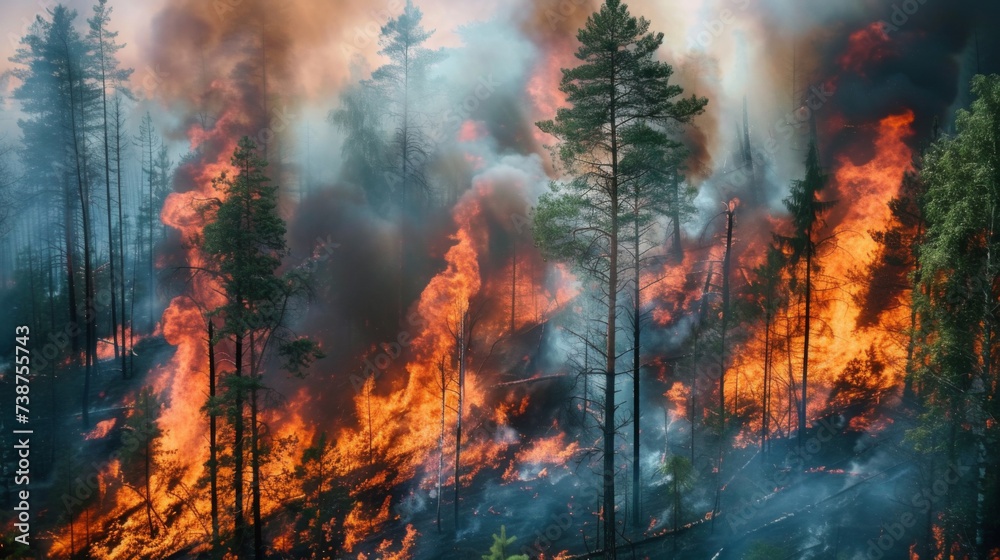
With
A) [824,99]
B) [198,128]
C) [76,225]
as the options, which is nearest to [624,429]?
[824,99]

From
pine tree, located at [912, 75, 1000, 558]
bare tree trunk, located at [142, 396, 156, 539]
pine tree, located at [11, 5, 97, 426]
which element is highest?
pine tree, located at [11, 5, 97, 426]

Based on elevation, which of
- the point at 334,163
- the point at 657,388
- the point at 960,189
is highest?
the point at 334,163

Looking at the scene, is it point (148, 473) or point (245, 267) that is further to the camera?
point (148, 473)

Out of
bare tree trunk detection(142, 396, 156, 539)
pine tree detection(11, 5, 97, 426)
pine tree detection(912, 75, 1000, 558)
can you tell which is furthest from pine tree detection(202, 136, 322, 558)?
pine tree detection(912, 75, 1000, 558)

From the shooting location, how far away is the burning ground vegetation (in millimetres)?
15008

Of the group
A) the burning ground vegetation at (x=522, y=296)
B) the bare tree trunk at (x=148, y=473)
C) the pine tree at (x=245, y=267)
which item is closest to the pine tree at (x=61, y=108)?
the burning ground vegetation at (x=522, y=296)

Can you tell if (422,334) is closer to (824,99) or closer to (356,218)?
(356,218)

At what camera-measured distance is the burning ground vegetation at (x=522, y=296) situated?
15.0m

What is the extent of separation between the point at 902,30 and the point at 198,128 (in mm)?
59441

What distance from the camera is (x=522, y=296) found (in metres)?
36.2

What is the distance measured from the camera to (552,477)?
25047 mm

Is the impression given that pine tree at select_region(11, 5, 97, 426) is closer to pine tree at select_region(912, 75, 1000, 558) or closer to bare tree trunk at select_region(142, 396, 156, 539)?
bare tree trunk at select_region(142, 396, 156, 539)

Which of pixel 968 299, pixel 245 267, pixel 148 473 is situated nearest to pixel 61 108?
pixel 148 473

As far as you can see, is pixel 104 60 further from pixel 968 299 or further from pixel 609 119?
pixel 968 299
